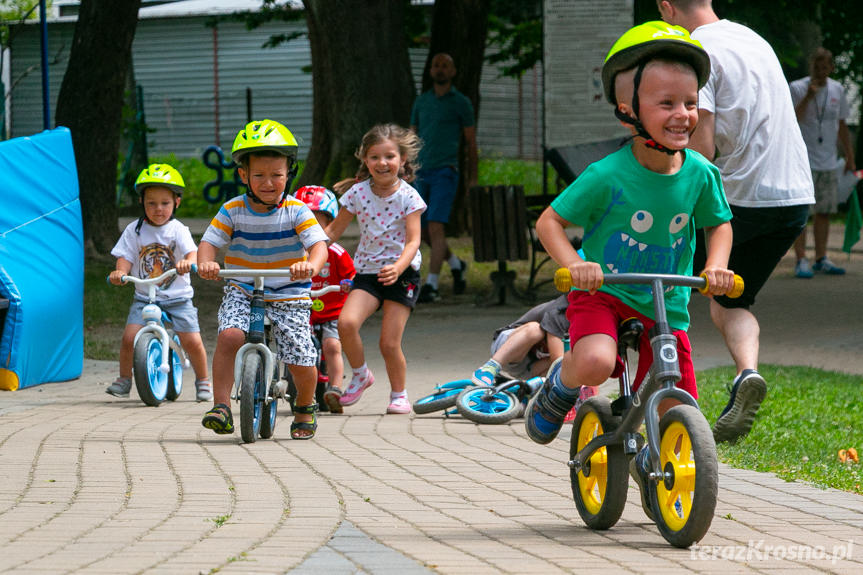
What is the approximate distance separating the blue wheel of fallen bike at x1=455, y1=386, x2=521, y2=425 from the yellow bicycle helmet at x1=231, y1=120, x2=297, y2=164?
175cm

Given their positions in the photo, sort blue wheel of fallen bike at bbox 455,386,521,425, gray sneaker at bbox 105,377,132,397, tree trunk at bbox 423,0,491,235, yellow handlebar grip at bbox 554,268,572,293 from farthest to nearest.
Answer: tree trunk at bbox 423,0,491,235, gray sneaker at bbox 105,377,132,397, blue wheel of fallen bike at bbox 455,386,521,425, yellow handlebar grip at bbox 554,268,572,293

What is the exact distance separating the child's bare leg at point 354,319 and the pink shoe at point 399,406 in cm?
31

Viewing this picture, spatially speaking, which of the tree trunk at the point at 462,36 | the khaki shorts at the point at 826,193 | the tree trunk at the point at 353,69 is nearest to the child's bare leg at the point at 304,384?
the khaki shorts at the point at 826,193

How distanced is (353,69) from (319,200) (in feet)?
28.4

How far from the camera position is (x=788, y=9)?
21406mm

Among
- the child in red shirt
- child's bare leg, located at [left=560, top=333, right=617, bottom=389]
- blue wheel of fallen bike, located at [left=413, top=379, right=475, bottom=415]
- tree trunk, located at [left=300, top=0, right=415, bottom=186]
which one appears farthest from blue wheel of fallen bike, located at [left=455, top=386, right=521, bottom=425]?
tree trunk, located at [left=300, top=0, right=415, bottom=186]

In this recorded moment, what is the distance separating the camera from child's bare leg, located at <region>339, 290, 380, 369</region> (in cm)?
774

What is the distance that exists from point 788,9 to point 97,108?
1133 centimetres

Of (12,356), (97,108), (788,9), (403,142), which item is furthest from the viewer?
(788,9)

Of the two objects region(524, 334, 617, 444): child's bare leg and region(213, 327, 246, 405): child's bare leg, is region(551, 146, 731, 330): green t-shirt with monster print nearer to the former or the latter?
region(524, 334, 617, 444): child's bare leg

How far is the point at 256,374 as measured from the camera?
6594 millimetres

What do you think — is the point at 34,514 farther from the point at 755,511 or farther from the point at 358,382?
the point at 358,382

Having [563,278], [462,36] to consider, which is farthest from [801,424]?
[462,36]

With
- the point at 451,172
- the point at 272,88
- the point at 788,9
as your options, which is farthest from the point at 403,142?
the point at 272,88
